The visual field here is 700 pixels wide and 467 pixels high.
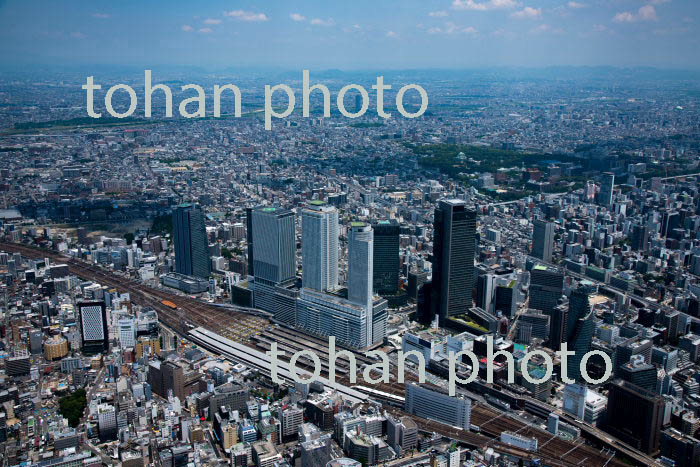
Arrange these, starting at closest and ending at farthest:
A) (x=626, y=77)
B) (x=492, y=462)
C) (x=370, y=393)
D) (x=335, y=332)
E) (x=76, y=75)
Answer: (x=492, y=462)
(x=370, y=393)
(x=335, y=332)
(x=76, y=75)
(x=626, y=77)

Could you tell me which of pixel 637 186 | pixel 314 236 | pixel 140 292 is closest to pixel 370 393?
pixel 314 236

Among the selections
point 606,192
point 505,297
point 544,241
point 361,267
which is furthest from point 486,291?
point 606,192

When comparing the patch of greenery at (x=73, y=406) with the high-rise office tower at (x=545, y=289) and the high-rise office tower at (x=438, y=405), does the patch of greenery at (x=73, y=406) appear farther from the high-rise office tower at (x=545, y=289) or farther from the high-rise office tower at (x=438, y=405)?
the high-rise office tower at (x=545, y=289)

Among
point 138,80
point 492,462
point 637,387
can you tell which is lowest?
point 492,462

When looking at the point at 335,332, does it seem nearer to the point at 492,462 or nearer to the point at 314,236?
the point at 314,236

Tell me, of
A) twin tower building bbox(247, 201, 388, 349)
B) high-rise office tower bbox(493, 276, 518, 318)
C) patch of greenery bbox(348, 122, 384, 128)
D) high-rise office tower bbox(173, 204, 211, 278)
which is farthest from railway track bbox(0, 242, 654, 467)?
patch of greenery bbox(348, 122, 384, 128)

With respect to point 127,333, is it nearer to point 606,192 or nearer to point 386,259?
point 386,259

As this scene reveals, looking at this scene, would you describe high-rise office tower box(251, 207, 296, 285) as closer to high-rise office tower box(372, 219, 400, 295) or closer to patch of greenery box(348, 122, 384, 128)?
high-rise office tower box(372, 219, 400, 295)
